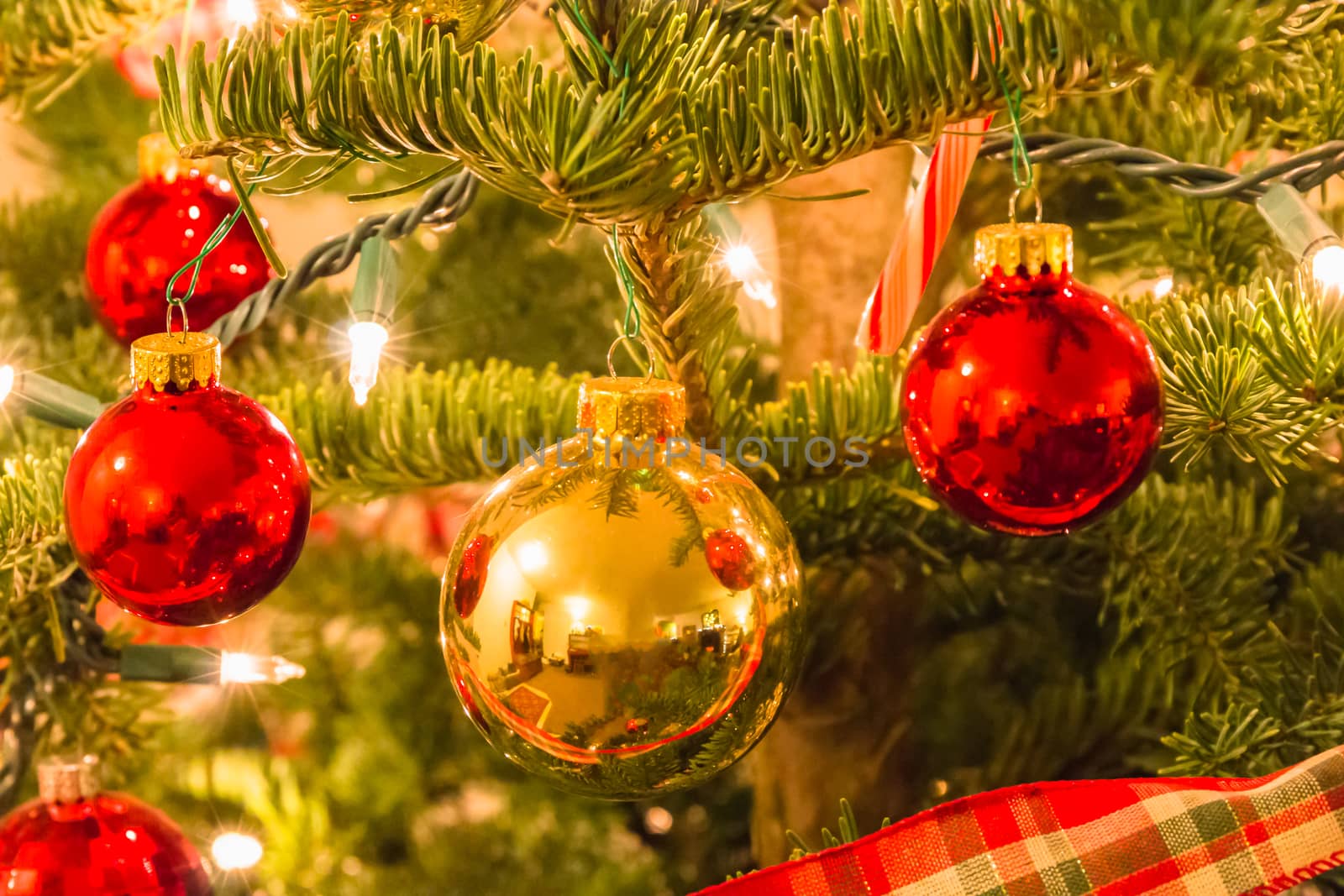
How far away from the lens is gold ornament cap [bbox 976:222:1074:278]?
44 centimetres

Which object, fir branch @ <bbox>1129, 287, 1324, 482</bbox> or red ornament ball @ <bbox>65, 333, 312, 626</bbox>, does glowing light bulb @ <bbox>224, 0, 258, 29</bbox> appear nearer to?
red ornament ball @ <bbox>65, 333, 312, 626</bbox>

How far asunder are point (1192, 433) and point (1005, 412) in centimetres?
14

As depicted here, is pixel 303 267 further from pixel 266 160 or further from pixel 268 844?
pixel 268 844

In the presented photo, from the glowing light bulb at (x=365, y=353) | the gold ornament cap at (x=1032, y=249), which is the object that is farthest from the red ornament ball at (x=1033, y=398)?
the glowing light bulb at (x=365, y=353)

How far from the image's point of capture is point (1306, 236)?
471mm

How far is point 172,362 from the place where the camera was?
19.1 inches

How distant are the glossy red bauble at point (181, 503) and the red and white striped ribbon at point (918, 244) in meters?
0.25

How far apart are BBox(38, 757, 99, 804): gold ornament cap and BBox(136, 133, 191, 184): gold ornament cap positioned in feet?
1.13

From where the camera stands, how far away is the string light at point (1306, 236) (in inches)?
18.4

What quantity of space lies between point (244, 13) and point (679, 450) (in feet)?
0.70

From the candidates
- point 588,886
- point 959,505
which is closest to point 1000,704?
point 588,886

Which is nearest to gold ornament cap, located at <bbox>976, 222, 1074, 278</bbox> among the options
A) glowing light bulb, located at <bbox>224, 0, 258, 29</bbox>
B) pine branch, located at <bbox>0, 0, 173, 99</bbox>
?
glowing light bulb, located at <bbox>224, 0, 258, 29</bbox>

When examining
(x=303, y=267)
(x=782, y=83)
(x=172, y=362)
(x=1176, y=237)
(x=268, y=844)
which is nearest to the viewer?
(x=782, y=83)

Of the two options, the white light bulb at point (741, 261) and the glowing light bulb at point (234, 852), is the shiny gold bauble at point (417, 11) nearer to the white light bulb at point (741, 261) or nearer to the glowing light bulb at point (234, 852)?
the white light bulb at point (741, 261)
